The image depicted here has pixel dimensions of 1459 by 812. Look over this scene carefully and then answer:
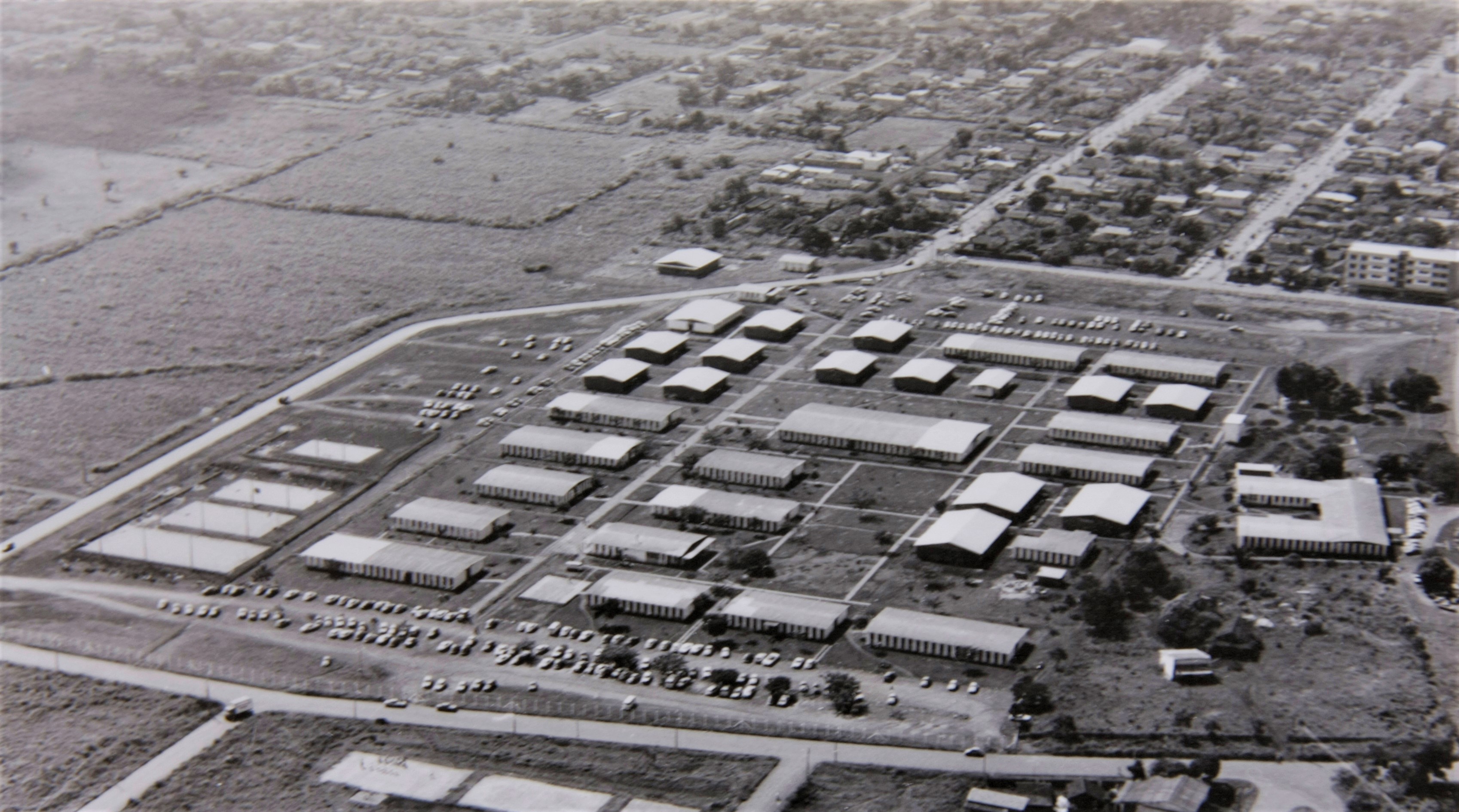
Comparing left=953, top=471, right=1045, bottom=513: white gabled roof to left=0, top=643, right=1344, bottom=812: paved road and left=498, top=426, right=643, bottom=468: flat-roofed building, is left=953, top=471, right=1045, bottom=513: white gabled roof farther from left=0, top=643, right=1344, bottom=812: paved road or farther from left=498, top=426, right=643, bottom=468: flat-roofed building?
left=0, top=643, right=1344, bottom=812: paved road

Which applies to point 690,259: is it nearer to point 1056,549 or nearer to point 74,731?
point 1056,549

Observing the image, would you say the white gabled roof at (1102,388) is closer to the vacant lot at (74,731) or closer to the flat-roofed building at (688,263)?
the flat-roofed building at (688,263)

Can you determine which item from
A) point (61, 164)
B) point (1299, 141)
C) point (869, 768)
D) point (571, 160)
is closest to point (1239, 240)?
point (1299, 141)

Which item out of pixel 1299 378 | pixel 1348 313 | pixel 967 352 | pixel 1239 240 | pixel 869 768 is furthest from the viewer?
pixel 1239 240

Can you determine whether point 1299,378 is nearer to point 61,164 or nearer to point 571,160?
point 571,160

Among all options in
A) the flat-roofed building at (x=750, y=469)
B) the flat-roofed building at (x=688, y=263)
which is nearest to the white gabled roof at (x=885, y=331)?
the flat-roofed building at (x=750, y=469)
